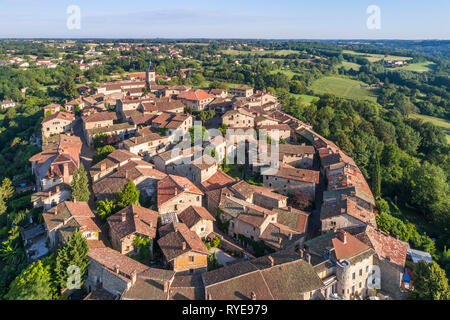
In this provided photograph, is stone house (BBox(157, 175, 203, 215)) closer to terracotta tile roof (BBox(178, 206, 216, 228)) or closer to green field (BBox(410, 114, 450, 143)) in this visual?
terracotta tile roof (BBox(178, 206, 216, 228))

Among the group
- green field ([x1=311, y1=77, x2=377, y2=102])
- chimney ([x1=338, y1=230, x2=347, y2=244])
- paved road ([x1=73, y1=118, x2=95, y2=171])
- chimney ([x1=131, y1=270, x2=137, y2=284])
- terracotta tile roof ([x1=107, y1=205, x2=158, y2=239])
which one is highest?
green field ([x1=311, y1=77, x2=377, y2=102])

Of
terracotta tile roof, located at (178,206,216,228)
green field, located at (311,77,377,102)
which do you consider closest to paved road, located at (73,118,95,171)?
terracotta tile roof, located at (178,206,216,228)

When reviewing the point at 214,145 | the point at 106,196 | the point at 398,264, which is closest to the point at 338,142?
the point at 214,145

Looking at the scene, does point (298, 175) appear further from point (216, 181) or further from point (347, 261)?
point (347, 261)

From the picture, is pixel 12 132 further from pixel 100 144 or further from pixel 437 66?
pixel 437 66

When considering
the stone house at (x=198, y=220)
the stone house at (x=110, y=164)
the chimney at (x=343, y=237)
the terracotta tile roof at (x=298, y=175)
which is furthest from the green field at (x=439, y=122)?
the stone house at (x=110, y=164)

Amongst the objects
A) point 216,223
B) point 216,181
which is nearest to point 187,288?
point 216,223
